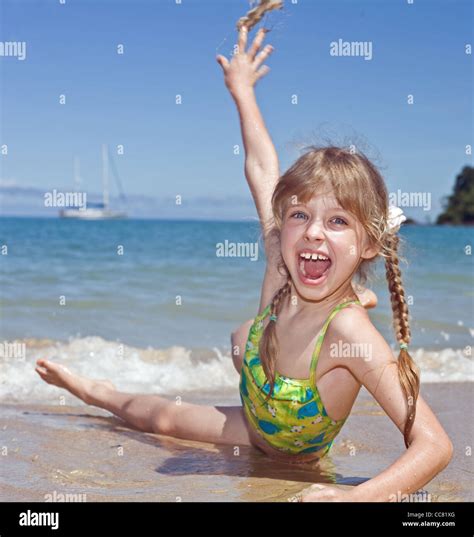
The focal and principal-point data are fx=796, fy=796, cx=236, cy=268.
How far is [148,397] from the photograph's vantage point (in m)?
4.12

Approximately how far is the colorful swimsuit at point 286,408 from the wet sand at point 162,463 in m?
0.12

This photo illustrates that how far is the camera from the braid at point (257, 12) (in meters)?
3.51

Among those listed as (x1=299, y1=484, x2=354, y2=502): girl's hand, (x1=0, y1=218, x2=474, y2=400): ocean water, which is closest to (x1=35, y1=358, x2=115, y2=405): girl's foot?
(x1=0, y1=218, x2=474, y2=400): ocean water

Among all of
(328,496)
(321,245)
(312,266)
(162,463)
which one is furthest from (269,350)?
(328,496)

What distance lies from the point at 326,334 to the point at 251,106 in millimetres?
1301

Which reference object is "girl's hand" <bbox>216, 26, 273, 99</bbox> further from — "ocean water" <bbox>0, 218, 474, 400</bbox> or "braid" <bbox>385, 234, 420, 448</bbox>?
"braid" <bbox>385, 234, 420, 448</bbox>

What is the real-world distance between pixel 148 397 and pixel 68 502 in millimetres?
1411

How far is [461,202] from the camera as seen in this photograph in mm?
70938

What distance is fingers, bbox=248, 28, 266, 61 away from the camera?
375cm

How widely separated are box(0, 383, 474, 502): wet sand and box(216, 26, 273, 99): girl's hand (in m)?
1.70

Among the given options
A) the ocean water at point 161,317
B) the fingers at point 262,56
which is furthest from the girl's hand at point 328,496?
the fingers at point 262,56
